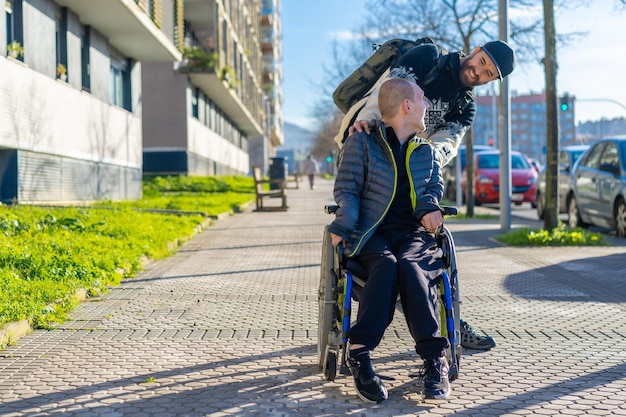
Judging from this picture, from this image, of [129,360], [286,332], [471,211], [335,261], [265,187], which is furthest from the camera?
[265,187]

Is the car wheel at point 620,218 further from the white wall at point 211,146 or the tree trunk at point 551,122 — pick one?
the white wall at point 211,146

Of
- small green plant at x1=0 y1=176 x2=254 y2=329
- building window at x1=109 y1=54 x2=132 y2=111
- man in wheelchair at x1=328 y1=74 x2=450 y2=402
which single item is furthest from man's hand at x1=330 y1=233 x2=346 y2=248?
building window at x1=109 y1=54 x2=132 y2=111

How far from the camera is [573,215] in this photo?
16219 millimetres

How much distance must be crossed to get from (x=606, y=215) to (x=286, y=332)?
33.0 feet

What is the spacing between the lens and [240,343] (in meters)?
5.30

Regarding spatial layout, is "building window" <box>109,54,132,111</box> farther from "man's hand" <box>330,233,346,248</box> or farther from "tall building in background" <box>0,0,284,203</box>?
"man's hand" <box>330,233,346,248</box>

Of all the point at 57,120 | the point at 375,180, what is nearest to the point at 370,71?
the point at 375,180

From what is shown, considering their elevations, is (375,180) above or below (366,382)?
above

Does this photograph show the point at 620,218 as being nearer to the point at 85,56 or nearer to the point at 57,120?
the point at 57,120

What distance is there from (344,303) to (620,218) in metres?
10.9

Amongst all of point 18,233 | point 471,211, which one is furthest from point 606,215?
point 18,233

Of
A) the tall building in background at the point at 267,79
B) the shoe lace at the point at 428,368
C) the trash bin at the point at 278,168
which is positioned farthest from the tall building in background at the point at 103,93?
the tall building in background at the point at 267,79

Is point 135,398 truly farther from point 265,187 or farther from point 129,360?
point 265,187

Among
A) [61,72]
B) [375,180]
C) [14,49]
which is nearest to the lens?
[375,180]
